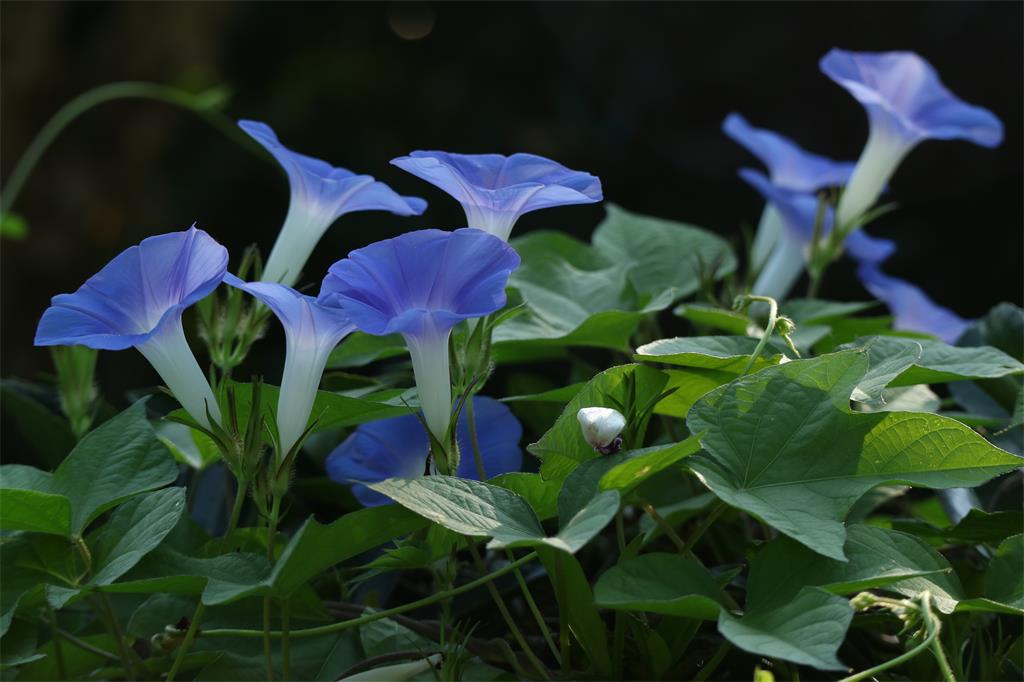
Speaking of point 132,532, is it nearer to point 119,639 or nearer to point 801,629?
point 119,639

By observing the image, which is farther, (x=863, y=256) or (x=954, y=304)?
(x=954, y=304)

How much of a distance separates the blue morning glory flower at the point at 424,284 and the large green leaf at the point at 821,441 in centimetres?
10

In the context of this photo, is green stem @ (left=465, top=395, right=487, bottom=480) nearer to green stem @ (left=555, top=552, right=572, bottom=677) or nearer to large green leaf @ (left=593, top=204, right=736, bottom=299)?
green stem @ (left=555, top=552, right=572, bottom=677)

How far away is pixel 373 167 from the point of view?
8.36ft

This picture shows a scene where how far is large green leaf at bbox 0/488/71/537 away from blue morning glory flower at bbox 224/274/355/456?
3.7 inches

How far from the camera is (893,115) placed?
744mm

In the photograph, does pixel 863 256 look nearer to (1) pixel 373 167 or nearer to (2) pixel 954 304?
(2) pixel 954 304

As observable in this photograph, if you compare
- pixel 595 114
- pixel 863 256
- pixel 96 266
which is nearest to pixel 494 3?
pixel 595 114

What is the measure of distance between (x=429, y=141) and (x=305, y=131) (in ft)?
1.02

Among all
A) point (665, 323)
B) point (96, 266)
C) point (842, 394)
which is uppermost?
point (842, 394)

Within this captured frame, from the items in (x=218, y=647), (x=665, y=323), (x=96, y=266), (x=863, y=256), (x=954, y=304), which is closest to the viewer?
(x=218, y=647)

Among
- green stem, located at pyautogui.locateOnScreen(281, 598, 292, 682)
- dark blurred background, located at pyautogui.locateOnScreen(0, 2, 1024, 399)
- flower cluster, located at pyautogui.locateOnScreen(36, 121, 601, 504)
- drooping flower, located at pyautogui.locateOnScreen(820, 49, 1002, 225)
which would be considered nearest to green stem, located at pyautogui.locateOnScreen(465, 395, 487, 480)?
flower cluster, located at pyautogui.locateOnScreen(36, 121, 601, 504)

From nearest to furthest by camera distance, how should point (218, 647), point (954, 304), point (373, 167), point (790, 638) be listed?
point (790, 638)
point (218, 647)
point (954, 304)
point (373, 167)

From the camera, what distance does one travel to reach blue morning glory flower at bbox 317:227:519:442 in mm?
418
